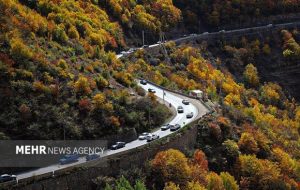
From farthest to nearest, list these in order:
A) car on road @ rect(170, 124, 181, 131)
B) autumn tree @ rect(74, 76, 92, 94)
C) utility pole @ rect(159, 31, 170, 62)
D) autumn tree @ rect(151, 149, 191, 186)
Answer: utility pole @ rect(159, 31, 170, 62), car on road @ rect(170, 124, 181, 131), autumn tree @ rect(74, 76, 92, 94), autumn tree @ rect(151, 149, 191, 186)

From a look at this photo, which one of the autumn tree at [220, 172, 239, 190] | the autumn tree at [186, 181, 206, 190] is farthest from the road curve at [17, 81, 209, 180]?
the autumn tree at [220, 172, 239, 190]

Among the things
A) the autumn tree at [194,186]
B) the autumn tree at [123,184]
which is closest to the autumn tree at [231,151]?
the autumn tree at [194,186]

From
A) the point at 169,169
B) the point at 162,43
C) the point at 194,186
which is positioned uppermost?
the point at 162,43

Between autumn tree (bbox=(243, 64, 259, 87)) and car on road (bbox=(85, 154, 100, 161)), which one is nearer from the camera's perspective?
car on road (bbox=(85, 154, 100, 161))

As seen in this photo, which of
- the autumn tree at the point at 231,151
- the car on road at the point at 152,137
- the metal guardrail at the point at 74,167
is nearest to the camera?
the metal guardrail at the point at 74,167

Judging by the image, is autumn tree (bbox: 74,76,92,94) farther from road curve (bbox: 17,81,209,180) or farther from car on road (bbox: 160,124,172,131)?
car on road (bbox: 160,124,172,131)

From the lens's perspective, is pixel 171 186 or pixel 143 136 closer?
pixel 171 186

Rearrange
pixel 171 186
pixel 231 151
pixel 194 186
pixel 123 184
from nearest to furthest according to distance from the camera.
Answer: pixel 123 184, pixel 171 186, pixel 194 186, pixel 231 151

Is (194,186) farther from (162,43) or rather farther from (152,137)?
(162,43)

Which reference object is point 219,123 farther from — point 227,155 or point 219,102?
point 219,102

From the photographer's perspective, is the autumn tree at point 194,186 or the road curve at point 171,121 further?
the autumn tree at point 194,186

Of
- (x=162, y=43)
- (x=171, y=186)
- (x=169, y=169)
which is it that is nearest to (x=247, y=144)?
(x=169, y=169)

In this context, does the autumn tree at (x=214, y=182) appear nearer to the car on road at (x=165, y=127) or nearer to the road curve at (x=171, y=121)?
the road curve at (x=171, y=121)
